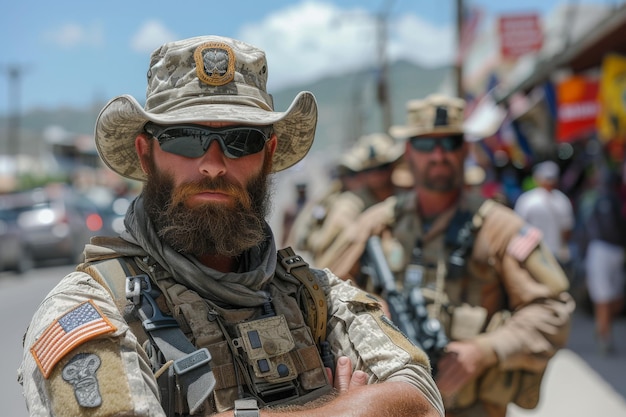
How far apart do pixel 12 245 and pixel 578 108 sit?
39.3ft

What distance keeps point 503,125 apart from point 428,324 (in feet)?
40.9

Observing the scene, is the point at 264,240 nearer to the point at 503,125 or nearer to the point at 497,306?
the point at 497,306

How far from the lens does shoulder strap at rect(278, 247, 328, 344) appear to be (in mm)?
2172

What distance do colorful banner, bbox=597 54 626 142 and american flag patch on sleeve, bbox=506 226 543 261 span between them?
5311 millimetres

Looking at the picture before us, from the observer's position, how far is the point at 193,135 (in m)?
2.03

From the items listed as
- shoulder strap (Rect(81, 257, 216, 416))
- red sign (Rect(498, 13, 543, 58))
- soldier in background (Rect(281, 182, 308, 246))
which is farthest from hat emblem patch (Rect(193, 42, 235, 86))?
red sign (Rect(498, 13, 543, 58))

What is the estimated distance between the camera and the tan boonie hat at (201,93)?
2.04 metres

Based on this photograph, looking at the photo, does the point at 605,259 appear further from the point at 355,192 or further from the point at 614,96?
the point at 355,192

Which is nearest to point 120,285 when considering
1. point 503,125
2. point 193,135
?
point 193,135

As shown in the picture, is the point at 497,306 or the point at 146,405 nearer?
the point at 146,405

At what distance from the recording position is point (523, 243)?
12.2ft

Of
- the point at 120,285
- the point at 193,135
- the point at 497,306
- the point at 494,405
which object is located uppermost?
the point at 193,135

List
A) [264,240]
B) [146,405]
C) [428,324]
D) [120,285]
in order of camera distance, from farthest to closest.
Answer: [428,324], [264,240], [120,285], [146,405]

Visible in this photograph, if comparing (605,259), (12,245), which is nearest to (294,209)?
(605,259)
